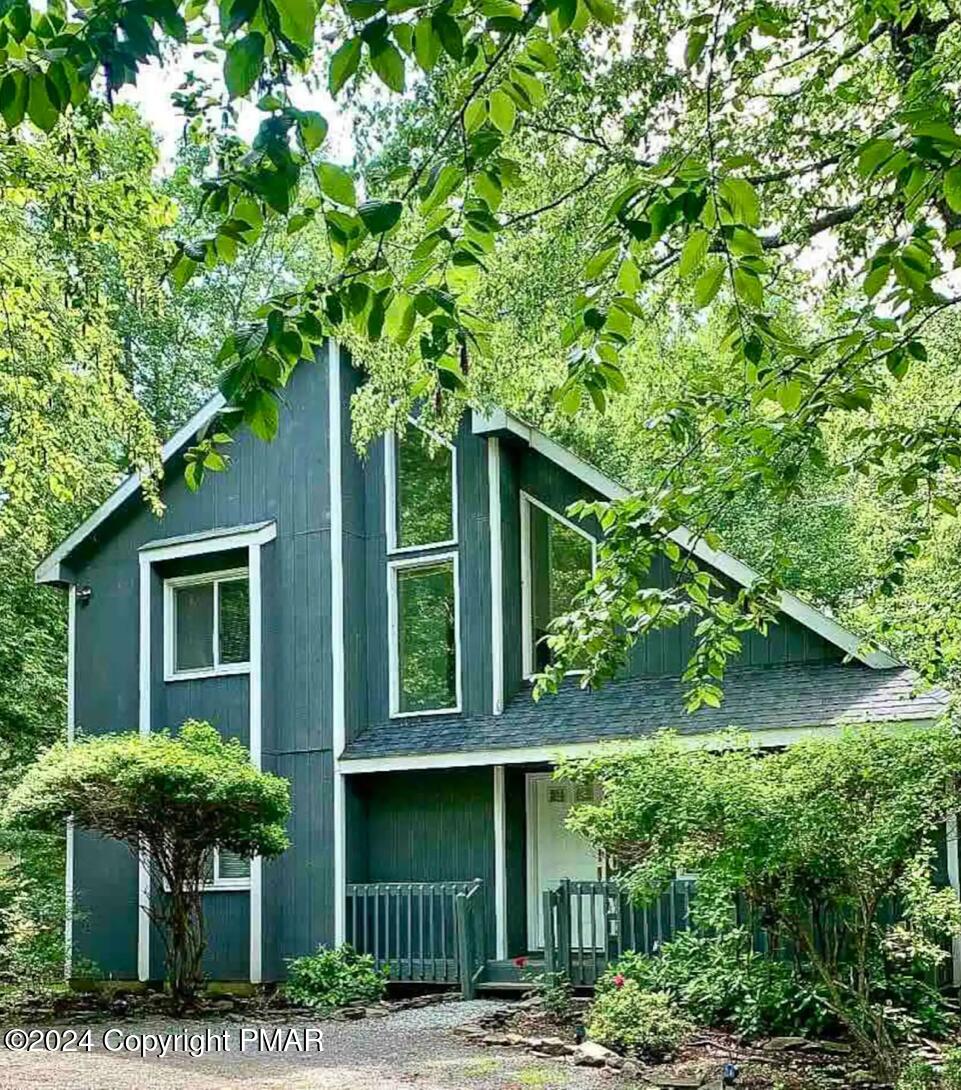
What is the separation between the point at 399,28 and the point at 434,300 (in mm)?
649

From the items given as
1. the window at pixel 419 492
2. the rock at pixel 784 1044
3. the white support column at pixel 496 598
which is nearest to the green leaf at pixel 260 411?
the rock at pixel 784 1044

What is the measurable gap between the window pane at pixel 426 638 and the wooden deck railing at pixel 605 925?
11.3 feet

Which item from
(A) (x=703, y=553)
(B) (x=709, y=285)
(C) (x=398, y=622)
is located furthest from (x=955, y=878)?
(B) (x=709, y=285)

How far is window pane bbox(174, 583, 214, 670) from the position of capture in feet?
55.1

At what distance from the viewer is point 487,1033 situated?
11180 millimetres

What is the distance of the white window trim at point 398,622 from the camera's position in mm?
15578

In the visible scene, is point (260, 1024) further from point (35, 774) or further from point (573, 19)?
point (573, 19)

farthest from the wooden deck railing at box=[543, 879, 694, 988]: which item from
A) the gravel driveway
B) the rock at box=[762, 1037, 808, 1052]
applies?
the rock at box=[762, 1037, 808, 1052]

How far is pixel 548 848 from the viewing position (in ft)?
49.2

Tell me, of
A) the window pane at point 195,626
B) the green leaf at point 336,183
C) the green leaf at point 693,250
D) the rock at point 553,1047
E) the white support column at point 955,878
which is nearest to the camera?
the green leaf at point 336,183

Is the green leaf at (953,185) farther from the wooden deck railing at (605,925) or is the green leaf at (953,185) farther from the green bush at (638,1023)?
the wooden deck railing at (605,925)

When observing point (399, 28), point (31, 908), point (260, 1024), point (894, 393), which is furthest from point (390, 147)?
point (31, 908)

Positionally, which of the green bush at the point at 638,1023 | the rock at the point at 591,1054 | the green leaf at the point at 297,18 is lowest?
the rock at the point at 591,1054

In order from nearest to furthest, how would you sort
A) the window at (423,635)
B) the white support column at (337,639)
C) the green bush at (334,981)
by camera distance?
the green bush at (334,981) < the white support column at (337,639) < the window at (423,635)
